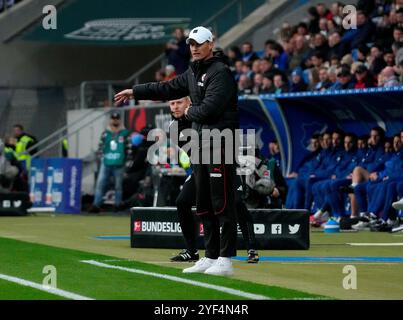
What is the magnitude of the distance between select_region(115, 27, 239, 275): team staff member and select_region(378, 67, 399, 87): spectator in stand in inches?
392

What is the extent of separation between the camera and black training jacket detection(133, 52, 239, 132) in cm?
1120

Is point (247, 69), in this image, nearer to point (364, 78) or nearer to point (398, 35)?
point (398, 35)

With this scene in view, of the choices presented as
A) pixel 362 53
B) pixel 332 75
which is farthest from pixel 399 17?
pixel 332 75

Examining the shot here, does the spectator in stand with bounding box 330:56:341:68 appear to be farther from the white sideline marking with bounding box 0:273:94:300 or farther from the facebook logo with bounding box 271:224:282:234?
the white sideline marking with bounding box 0:273:94:300

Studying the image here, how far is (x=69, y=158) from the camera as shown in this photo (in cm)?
2731

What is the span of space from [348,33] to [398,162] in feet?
15.8

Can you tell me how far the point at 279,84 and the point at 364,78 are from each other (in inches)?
103

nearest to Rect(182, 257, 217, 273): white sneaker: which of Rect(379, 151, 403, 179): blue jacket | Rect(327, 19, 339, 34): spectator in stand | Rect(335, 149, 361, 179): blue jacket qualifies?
Rect(379, 151, 403, 179): blue jacket

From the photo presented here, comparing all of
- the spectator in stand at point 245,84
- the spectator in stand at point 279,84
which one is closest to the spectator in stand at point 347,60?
the spectator in stand at point 279,84

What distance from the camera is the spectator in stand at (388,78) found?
21.1m

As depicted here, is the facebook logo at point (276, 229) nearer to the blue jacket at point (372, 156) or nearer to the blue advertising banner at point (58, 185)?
the blue jacket at point (372, 156)
